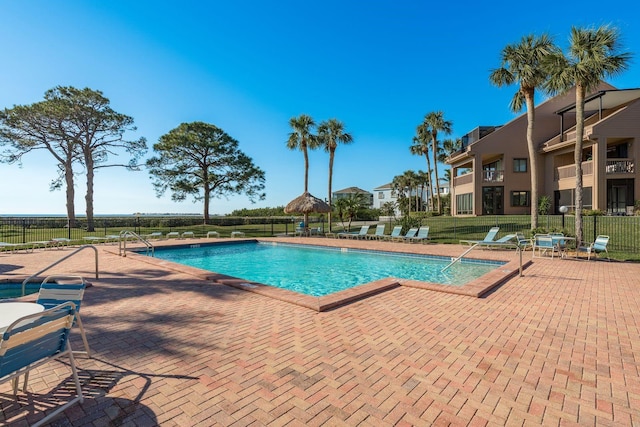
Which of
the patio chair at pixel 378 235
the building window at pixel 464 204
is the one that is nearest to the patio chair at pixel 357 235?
the patio chair at pixel 378 235

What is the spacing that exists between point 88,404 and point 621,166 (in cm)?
2828

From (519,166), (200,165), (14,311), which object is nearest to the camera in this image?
(14,311)

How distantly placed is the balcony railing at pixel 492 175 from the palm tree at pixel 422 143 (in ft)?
28.3

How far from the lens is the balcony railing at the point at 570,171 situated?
20.7 m

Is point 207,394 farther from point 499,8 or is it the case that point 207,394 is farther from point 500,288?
point 499,8

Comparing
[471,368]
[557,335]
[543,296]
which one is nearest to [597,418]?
[471,368]

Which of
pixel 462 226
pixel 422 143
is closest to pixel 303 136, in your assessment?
pixel 462 226

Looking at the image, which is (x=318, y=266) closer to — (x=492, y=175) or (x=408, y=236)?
(x=408, y=236)

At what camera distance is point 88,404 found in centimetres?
256

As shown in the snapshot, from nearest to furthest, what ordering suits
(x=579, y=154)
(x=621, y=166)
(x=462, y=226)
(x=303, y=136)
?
(x=579, y=154) → (x=621, y=166) → (x=462, y=226) → (x=303, y=136)

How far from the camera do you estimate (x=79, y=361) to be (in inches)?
131

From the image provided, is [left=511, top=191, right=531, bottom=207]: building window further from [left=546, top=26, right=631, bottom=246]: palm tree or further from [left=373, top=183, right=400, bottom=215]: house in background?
[left=373, top=183, right=400, bottom=215]: house in background

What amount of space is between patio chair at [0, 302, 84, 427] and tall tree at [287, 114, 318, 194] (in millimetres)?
20282

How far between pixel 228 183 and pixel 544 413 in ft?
113
